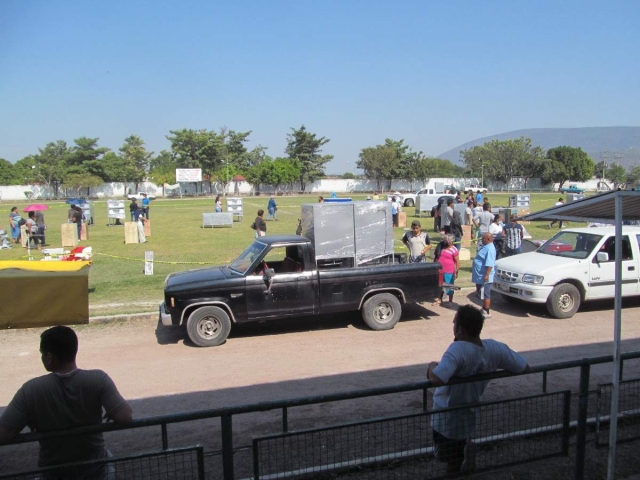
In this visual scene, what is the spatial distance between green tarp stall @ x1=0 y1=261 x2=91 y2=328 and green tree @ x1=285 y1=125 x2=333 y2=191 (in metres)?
82.1

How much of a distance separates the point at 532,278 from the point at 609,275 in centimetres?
159

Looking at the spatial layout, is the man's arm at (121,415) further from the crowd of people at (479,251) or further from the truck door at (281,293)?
the crowd of people at (479,251)

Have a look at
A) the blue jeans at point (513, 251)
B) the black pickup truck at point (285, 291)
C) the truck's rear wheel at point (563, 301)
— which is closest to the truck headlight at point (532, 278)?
the truck's rear wheel at point (563, 301)

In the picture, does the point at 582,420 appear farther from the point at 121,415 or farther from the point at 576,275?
the point at 576,275

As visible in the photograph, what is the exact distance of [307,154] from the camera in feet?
300

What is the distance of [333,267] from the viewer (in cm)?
991

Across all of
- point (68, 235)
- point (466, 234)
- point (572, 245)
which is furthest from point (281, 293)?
point (68, 235)

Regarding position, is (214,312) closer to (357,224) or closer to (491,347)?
(357,224)

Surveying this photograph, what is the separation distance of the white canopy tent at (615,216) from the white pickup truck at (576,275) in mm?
5425

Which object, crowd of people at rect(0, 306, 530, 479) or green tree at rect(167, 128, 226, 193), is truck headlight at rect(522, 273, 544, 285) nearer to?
crowd of people at rect(0, 306, 530, 479)

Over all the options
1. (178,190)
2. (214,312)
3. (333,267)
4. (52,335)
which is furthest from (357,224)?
(178,190)

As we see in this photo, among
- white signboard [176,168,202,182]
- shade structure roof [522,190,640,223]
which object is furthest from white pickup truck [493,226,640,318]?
white signboard [176,168,202,182]

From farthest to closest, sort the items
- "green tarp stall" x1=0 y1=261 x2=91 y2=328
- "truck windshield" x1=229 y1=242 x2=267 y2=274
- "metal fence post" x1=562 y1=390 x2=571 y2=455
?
"truck windshield" x1=229 y1=242 x2=267 y2=274
"green tarp stall" x1=0 y1=261 x2=91 y2=328
"metal fence post" x1=562 y1=390 x2=571 y2=455

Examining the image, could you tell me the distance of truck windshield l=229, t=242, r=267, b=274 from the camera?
8.91 metres
